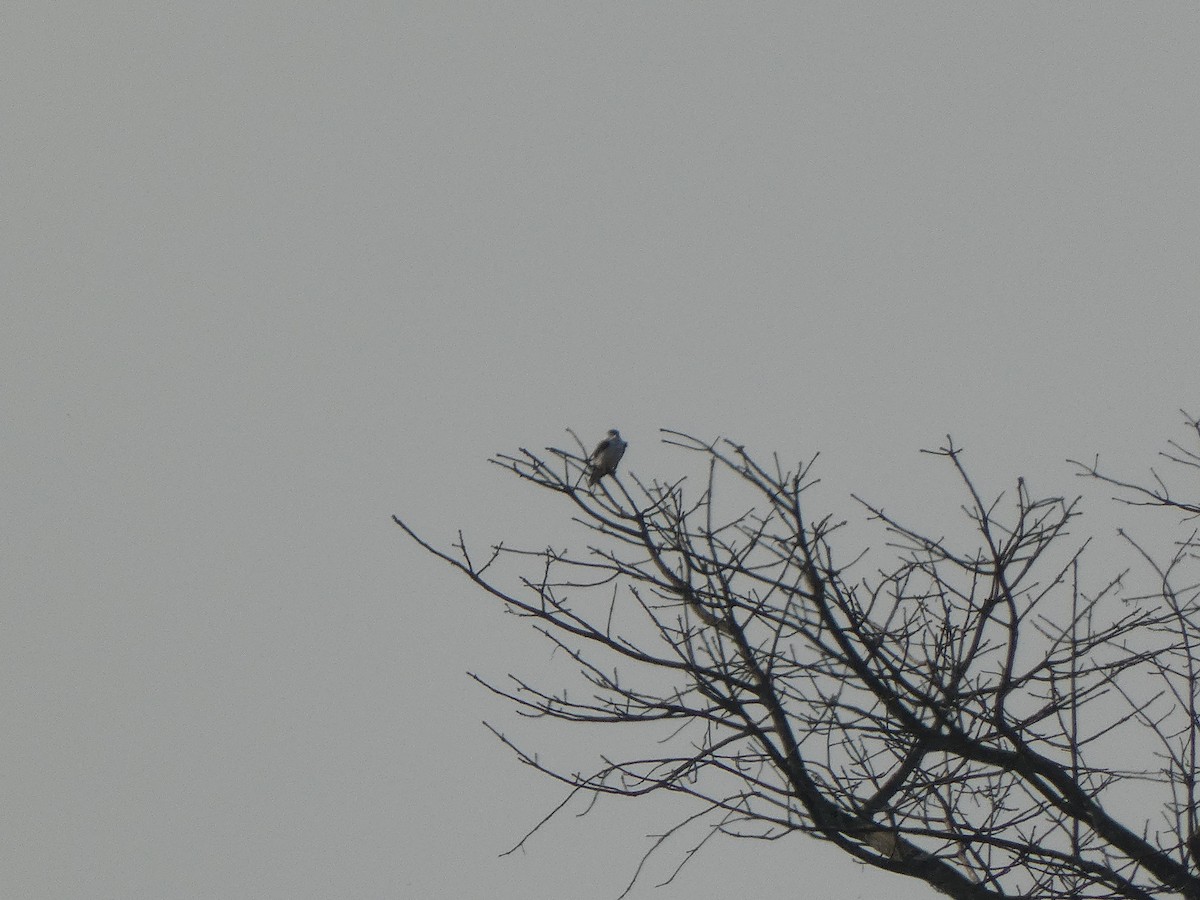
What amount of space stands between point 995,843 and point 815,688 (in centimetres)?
→ 81

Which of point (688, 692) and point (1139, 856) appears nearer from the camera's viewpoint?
point (1139, 856)

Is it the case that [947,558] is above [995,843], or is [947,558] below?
above

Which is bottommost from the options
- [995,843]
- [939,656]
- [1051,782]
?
[995,843]

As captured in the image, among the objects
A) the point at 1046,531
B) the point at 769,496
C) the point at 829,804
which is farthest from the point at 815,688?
the point at 1046,531

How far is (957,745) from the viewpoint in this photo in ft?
14.8

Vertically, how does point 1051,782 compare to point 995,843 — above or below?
above

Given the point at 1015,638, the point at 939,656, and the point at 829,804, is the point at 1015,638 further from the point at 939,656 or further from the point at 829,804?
the point at 829,804

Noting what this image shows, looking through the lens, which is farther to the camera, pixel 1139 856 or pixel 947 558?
pixel 947 558

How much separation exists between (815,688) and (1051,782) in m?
0.85

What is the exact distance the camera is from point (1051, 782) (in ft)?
14.5

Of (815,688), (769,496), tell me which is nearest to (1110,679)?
(815,688)

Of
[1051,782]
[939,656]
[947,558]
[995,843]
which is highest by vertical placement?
[947,558]

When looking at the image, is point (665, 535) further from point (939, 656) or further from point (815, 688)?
point (939, 656)

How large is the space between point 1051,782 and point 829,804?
2.44 ft
